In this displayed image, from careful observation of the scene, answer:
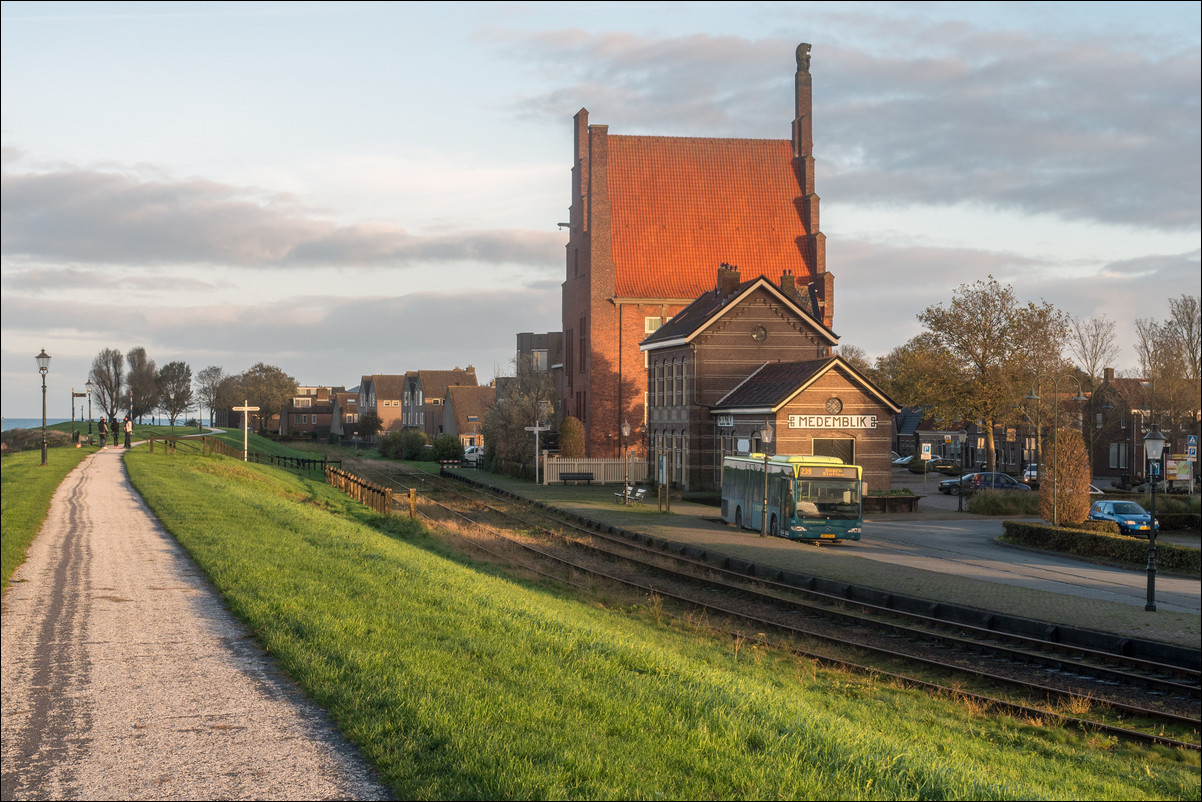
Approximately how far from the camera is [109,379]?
31078mm

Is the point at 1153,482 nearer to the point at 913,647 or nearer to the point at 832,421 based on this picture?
the point at 913,647

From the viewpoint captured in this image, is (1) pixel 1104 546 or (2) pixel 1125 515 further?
(2) pixel 1125 515

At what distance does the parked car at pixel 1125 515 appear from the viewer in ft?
121

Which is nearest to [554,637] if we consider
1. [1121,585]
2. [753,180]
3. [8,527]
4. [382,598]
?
[382,598]

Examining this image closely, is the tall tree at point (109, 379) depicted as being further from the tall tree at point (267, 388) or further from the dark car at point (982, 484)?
the tall tree at point (267, 388)

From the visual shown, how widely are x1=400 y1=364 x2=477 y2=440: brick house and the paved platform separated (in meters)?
90.9

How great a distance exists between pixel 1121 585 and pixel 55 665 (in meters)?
23.8

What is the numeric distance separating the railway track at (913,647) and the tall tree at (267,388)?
335 feet

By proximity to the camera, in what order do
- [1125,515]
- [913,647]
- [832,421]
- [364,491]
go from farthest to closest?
[832,421] → [364,491] → [1125,515] → [913,647]

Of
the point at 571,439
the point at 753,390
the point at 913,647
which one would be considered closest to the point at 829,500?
the point at 913,647

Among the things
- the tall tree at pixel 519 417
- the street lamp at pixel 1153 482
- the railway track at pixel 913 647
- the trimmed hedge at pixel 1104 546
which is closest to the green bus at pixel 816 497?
the railway track at pixel 913 647

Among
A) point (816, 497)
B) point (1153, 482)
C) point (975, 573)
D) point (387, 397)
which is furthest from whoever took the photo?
point (387, 397)

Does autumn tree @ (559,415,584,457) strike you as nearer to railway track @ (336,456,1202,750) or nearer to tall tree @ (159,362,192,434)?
tall tree @ (159,362,192,434)

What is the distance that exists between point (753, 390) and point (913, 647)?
2889 cm
